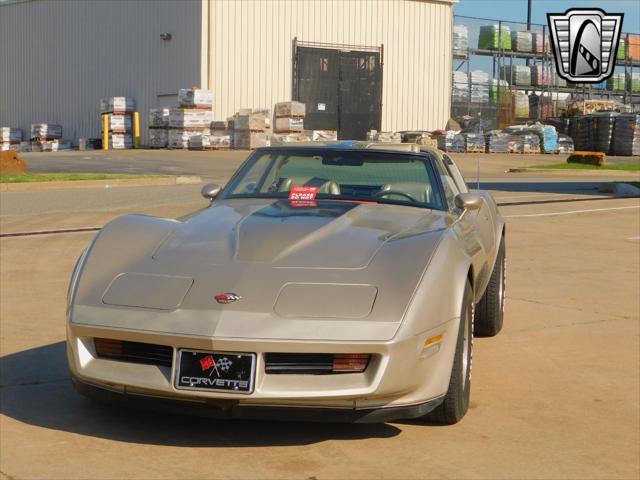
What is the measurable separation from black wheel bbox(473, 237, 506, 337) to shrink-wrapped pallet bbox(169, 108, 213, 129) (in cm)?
3135

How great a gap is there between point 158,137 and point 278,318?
35616 mm

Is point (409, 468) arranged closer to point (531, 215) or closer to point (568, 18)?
point (531, 215)

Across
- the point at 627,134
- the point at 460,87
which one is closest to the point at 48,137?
the point at 460,87

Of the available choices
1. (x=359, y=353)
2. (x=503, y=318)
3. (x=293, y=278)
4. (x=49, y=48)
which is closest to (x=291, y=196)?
(x=293, y=278)

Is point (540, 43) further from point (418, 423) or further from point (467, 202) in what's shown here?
point (418, 423)

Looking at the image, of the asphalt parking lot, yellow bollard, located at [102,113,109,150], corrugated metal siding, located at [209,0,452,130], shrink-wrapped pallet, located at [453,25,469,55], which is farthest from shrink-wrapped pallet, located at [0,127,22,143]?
the asphalt parking lot

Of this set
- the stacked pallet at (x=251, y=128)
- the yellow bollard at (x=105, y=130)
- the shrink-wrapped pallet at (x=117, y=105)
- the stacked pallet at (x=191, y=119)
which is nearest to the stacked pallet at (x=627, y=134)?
the stacked pallet at (x=251, y=128)

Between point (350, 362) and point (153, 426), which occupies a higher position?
point (350, 362)

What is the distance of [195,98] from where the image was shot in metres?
37.6

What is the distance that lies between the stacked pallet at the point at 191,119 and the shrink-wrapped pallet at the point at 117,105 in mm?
2845

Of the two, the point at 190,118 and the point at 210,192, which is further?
the point at 190,118

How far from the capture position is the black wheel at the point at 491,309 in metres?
7.09

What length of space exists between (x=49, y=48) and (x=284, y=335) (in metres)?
44.2

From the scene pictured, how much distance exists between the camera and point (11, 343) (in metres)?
6.77
